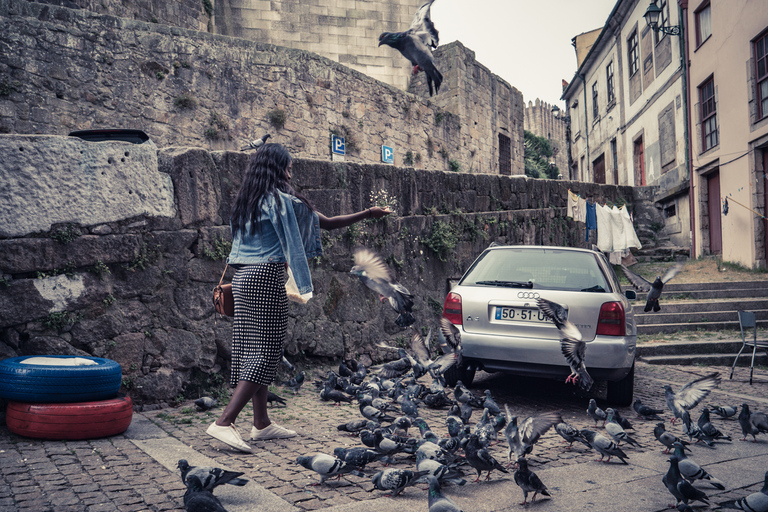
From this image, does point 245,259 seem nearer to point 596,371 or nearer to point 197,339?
point 197,339

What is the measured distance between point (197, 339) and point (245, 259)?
1.74m

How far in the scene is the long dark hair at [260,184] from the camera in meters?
3.95

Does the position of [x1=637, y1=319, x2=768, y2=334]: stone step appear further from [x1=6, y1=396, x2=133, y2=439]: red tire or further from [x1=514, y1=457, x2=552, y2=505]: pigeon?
[x1=6, y1=396, x2=133, y2=439]: red tire

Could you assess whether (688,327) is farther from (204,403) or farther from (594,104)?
(594,104)

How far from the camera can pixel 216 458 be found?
3.69m

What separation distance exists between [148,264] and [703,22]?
16.1m

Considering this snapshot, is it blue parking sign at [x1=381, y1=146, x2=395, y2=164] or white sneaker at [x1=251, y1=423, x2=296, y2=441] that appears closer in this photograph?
white sneaker at [x1=251, y1=423, x2=296, y2=441]

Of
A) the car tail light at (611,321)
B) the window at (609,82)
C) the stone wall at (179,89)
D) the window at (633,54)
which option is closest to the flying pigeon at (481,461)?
the car tail light at (611,321)

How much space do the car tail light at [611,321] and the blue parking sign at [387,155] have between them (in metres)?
11.1

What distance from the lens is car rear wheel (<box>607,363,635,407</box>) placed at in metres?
5.50

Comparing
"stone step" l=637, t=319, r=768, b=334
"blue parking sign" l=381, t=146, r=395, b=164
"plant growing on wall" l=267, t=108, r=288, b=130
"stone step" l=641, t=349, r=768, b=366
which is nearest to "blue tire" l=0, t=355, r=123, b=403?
"stone step" l=641, t=349, r=768, b=366

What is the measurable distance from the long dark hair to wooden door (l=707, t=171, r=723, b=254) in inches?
559

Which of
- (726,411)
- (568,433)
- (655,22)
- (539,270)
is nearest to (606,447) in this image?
(568,433)

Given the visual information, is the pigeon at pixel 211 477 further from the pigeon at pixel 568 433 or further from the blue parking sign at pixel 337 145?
the blue parking sign at pixel 337 145
